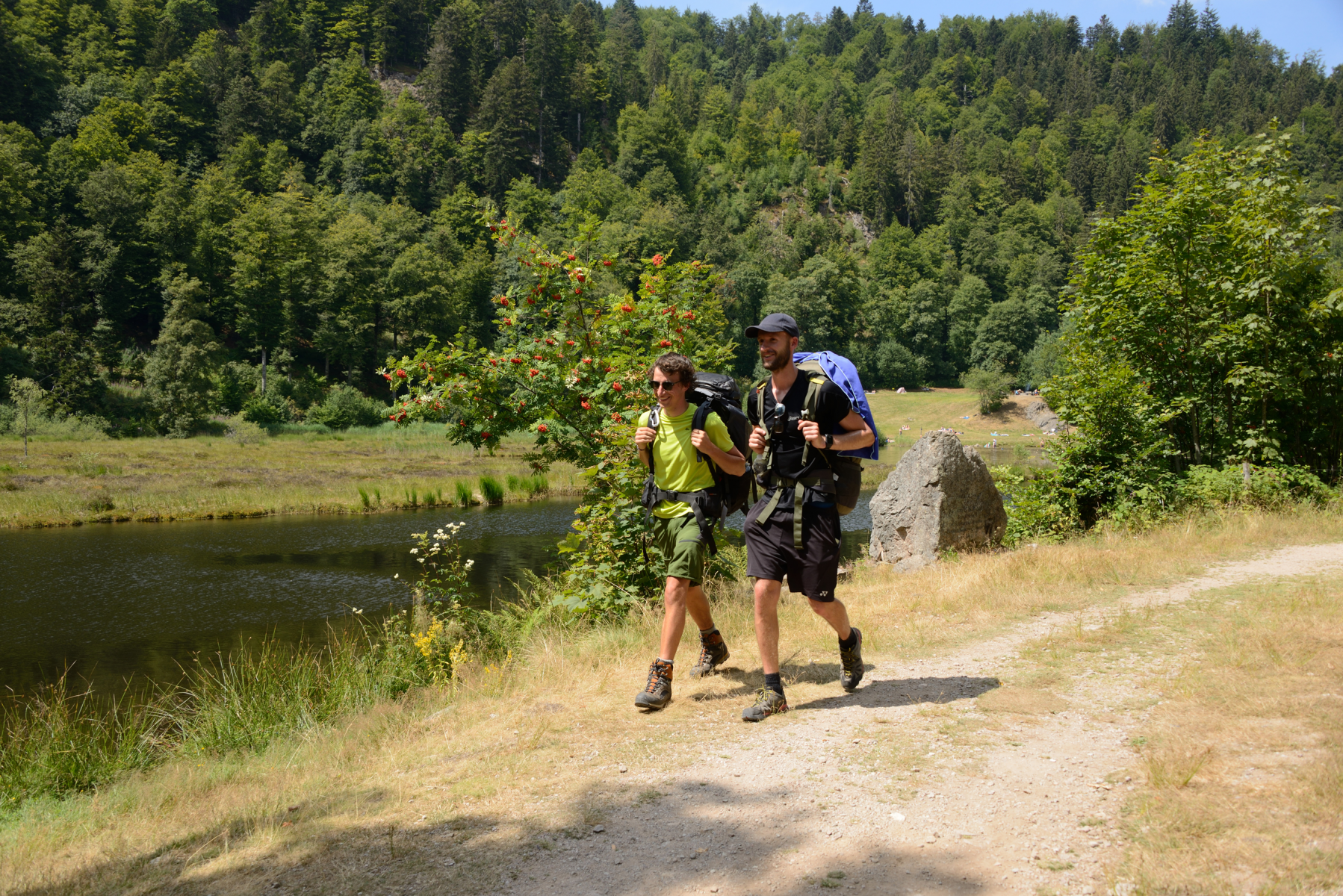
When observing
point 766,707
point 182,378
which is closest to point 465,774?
point 766,707

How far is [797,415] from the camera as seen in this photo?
4.97m

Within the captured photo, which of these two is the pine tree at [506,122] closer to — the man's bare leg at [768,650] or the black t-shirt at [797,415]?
the black t-shirt at [797,415]

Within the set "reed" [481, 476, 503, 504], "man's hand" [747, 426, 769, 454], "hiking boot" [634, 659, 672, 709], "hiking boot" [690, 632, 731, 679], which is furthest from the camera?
"reed" [481, 476, 503, 504]

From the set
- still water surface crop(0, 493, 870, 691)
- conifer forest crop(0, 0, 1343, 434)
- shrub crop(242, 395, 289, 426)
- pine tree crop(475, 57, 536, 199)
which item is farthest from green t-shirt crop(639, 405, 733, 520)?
pine tree crop(475, 57, 536, 199)

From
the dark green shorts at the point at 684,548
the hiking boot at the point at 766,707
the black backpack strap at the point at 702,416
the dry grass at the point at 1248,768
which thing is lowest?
the hiking boot at the point at 766,707

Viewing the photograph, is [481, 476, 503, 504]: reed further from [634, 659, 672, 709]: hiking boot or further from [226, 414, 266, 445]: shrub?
[634, 659, 672, 709]: hiking boot

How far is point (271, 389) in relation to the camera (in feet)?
217

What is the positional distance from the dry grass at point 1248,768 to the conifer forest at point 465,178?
40210 millimetres

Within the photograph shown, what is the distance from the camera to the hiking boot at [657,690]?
17.2 feet

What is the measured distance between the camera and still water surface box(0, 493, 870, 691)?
13.9 meters

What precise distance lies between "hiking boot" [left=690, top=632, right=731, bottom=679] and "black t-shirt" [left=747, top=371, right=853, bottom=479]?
1.55 meters

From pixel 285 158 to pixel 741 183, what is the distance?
256 ft

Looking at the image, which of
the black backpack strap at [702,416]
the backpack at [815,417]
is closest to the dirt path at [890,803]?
the backpack at [815,417]

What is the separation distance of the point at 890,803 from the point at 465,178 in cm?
13033
